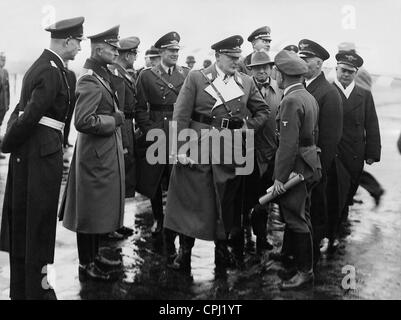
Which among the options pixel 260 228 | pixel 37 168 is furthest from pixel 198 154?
pixel 37 168

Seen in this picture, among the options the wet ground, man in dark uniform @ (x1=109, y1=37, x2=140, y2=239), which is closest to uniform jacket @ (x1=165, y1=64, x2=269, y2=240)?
the wet ground

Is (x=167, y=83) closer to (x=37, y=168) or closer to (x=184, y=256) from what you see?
(x=184, y=256)

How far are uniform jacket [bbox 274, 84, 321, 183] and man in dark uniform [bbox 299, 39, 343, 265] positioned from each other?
250mm

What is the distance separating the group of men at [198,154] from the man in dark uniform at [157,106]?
0.10m

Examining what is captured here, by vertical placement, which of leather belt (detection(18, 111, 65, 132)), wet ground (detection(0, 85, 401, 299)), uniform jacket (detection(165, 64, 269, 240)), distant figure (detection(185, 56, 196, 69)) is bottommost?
distant figure (detection(185, 56, 196, 69))

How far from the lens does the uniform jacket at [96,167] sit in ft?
16.1

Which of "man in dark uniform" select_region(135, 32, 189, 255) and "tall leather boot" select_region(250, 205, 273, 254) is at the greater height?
"man in dark uniform" select_region(135, 32, 189, 255)

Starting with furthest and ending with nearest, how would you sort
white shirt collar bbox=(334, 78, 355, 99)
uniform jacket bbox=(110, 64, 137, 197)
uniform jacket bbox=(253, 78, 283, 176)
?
uniform jacket bbox=(110, 64, 137, 197) < white shirt collar bbox=(334, 78, 355, 99) < uniform jacket bbox=(253, 78, 283, 176)

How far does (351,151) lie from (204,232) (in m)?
1.77

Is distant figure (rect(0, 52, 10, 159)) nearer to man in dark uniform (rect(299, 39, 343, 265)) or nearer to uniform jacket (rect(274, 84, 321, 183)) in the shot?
man in dark uniform (rect(299, 39, 343, 265))

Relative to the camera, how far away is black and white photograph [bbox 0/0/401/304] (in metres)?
4.47

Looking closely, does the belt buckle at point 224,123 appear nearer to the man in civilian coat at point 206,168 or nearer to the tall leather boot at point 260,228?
the man in civilian coat at point 206,168

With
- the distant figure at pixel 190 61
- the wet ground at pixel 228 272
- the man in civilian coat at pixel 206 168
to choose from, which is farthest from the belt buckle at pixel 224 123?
the distant figure at pixel 190 61
